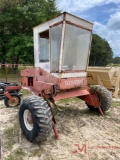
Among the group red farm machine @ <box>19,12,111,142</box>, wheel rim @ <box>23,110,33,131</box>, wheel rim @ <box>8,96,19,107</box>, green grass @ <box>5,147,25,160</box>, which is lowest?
green grass @ <box>5,147,25,160</box>

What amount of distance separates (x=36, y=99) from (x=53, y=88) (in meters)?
0.53

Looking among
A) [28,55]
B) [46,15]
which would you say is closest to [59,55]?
[28,55]

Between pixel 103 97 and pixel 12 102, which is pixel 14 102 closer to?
pixel 12 102

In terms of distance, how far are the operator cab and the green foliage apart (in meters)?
9.07

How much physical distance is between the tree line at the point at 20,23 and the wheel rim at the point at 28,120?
10.0 m

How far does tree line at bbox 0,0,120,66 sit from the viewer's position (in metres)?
14.1

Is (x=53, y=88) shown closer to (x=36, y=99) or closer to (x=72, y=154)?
(x=36, y=99)

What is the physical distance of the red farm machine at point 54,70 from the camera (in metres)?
3.35

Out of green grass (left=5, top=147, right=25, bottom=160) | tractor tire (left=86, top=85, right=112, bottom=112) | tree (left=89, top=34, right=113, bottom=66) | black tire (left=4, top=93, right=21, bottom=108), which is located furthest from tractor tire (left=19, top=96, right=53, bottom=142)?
tree (left=89, top=34, right=113, bottom=66)

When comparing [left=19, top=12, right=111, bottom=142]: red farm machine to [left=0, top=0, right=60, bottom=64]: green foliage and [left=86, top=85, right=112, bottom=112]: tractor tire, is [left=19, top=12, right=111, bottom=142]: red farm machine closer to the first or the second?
[left=86, top=85, right=112, bottom=112]: tractor tire

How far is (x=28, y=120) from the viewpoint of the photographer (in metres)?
3.69

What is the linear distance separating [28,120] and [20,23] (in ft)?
41.8

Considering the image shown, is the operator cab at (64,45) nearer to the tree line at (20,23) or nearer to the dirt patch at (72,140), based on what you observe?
the dirt patch at (72,140)

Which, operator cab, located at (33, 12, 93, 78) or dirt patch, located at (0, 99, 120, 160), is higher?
operator cab, located at (33, 12, 93, 78)
